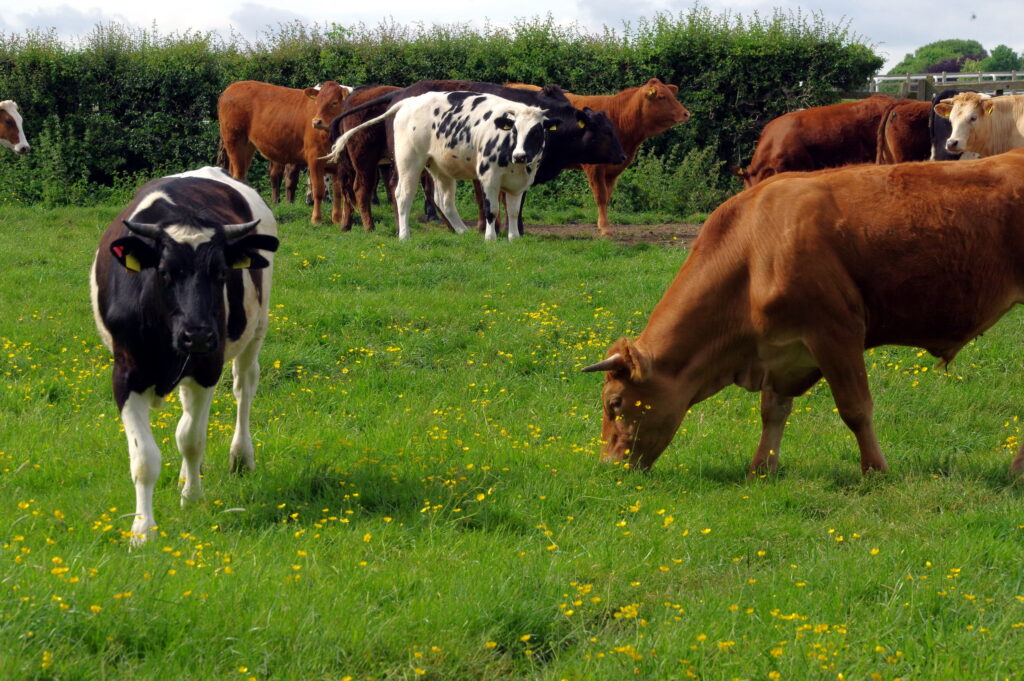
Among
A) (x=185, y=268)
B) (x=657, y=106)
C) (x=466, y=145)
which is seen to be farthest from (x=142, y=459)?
(x=657, y=106)

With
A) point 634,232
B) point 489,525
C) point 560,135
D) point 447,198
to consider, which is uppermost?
point 560,135

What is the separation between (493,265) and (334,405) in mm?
5110

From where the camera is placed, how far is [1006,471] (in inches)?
264

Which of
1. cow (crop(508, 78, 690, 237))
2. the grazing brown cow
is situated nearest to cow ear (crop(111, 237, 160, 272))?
cow (crop(508, 78, 690, 237))

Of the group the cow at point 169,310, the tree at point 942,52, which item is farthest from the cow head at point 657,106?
the tree at point 942,52

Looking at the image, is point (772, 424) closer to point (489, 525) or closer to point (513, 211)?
point (489, 525)

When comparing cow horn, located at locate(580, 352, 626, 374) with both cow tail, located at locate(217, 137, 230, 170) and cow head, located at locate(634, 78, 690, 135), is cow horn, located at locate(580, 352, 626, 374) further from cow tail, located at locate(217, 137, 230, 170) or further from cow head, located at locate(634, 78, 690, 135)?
cow tail, located at locate(217, 137, 230, 170)

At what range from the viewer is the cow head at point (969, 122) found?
14852 millimetres

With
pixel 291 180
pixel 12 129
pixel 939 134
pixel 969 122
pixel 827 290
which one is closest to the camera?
pixel 827 290

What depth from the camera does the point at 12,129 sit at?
779 inches

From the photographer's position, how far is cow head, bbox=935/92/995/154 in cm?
1485

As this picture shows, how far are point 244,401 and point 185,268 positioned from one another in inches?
67.1

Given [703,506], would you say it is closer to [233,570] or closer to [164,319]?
[233,570]

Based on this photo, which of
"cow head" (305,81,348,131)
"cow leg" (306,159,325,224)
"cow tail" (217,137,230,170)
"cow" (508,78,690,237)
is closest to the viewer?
"cow leg" (306,159,325,224)
